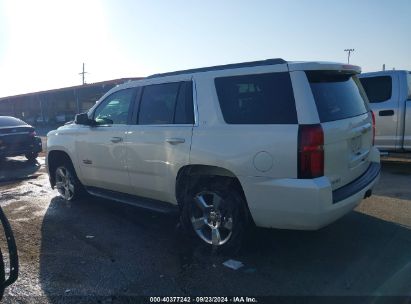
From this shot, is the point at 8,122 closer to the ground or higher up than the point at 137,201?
higher up

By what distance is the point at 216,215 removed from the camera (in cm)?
403

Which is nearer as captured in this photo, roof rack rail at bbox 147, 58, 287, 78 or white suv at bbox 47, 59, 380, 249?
white suv at bbox 47, 59, 380, 249

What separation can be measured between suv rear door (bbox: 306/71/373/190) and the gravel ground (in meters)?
0.84

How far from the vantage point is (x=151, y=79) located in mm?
4801

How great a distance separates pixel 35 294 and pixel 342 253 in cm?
299

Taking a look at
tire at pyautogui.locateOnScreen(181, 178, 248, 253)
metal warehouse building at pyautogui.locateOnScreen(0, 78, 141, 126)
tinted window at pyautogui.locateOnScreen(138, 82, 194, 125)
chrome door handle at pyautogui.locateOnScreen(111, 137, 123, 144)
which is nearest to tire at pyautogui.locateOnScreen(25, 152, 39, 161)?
chrome door handle at pyautogui.locateOnScreen(111, 137, 123, 144)

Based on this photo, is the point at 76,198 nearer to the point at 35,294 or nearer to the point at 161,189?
the point at 161,189

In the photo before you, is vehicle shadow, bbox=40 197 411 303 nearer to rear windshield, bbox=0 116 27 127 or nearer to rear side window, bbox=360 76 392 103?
rear side window, bbox=360 76 392 103

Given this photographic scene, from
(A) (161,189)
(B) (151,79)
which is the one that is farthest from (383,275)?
(B) (151,79)

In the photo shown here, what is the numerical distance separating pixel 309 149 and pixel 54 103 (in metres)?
48.5

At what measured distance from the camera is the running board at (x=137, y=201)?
14.7 feet

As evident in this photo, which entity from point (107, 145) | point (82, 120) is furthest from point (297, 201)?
point (82, 120)

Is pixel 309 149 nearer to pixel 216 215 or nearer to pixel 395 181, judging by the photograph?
pixel 216 215

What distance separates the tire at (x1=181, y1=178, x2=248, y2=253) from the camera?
3.84 m
